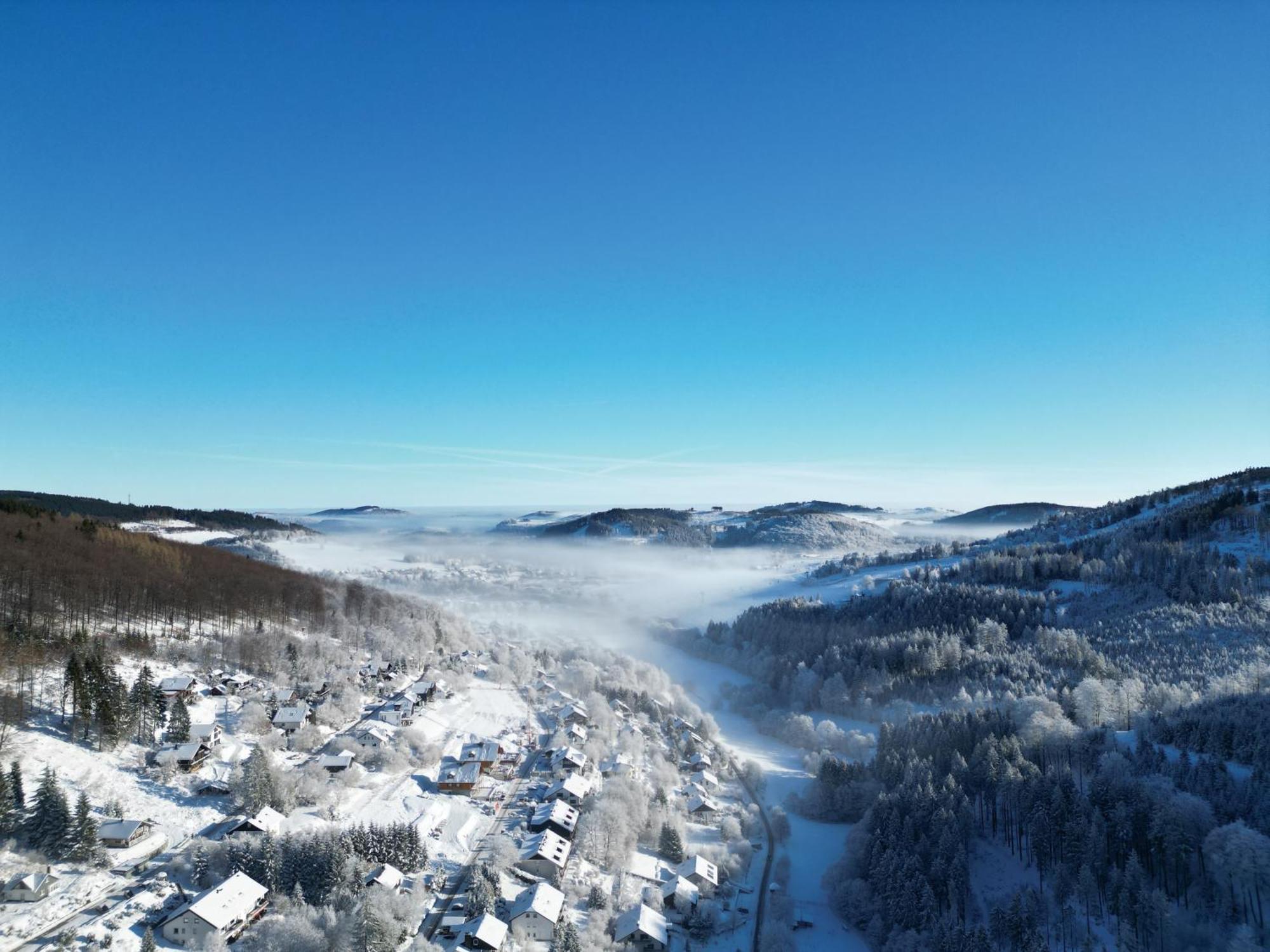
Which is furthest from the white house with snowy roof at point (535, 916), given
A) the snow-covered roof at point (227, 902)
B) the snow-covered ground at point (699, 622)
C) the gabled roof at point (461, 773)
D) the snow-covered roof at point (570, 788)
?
the gabled roof at point (461, 773)

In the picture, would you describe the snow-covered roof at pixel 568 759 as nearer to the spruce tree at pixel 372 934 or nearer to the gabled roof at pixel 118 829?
the spruce tree at pixel 372 934

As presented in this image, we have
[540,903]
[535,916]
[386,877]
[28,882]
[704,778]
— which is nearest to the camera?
[28,882]

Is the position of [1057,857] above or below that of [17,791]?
below

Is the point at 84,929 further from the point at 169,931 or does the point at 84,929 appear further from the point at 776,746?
the point at 776,746

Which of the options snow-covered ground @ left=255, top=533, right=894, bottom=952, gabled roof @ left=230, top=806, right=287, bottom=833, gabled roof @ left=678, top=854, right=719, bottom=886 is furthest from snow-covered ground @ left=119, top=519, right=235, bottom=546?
gabled roof @ left=678, top=854, right=719, bottom=886

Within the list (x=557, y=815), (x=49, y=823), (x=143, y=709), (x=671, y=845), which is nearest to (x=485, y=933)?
(x=557, y=815)

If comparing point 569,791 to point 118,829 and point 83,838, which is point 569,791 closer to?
point 118,829
